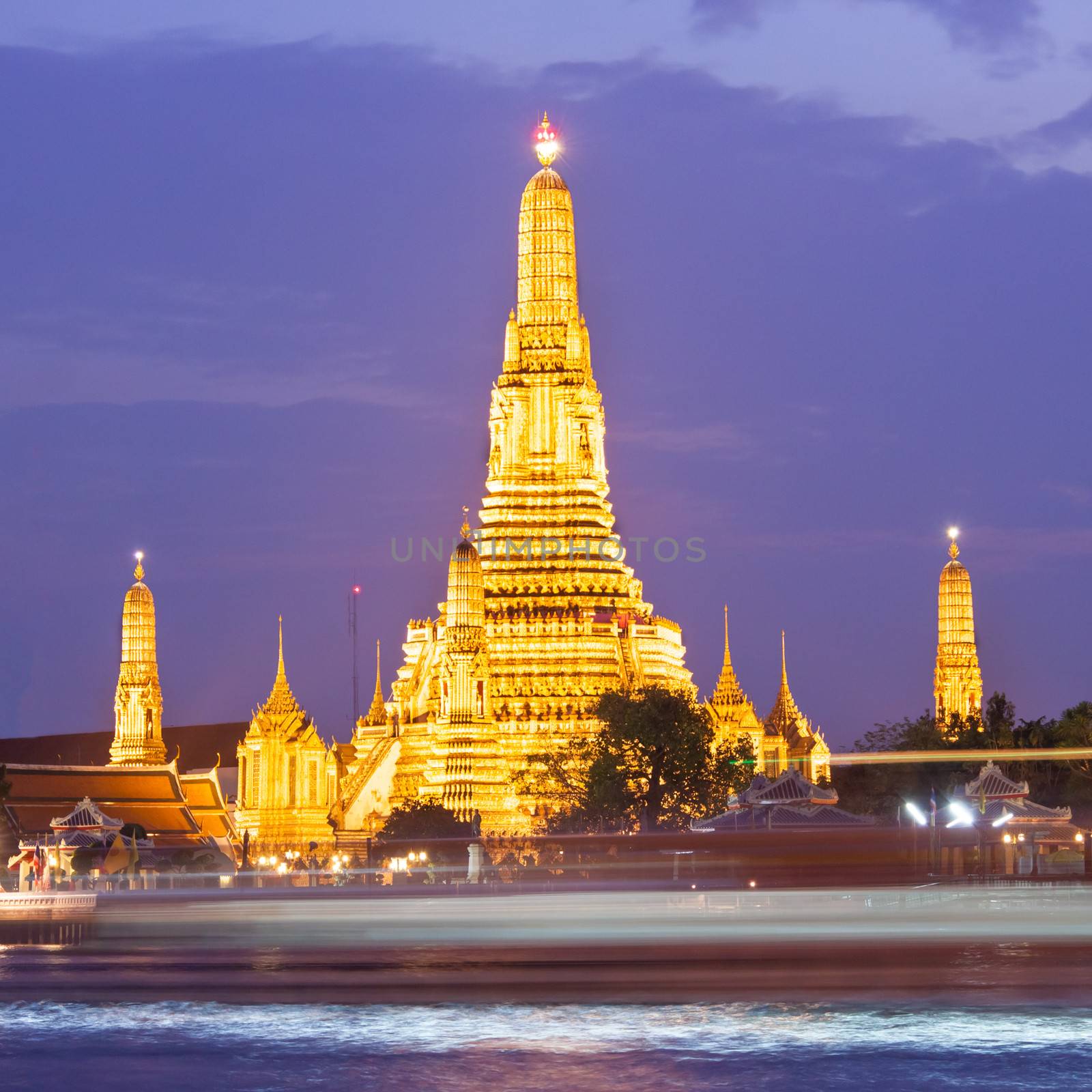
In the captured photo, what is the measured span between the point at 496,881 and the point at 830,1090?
37265 mm

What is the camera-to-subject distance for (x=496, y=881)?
53.3 metres

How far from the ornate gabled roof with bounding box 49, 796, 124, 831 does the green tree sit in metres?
9.30

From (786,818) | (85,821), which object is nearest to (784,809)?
(786,818)

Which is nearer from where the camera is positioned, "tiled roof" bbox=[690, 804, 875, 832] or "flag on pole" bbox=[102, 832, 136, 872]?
"tiled roof" bbox=[690, 804, 875, 832]

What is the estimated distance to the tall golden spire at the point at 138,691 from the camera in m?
87.9

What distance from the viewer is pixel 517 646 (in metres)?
78.2

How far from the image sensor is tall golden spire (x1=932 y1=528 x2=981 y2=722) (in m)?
89.6

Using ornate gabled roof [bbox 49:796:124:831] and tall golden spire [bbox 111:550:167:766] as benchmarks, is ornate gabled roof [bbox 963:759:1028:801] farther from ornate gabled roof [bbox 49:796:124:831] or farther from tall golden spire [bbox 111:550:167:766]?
tall golden spire [bbox 111:550:167:766]

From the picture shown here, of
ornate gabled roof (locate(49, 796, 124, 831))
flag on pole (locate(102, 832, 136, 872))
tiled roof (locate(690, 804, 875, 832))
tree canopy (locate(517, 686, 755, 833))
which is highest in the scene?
tree canopy (locate(517, 686, 755, 833))

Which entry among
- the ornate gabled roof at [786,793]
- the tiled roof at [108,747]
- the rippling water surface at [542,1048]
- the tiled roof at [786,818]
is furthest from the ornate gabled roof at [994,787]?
the tiled roof at [108,747]

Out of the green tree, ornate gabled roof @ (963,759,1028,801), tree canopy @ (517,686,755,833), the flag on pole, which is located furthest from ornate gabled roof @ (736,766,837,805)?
the flag on pole

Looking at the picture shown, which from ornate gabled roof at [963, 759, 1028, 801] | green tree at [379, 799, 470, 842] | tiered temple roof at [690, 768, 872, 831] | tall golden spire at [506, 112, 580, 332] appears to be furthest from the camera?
tall golden spire at [506, 112, 580, 332]

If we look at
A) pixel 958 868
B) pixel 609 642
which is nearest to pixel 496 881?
pixel 958 868

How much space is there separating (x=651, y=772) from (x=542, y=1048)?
50864 mm
